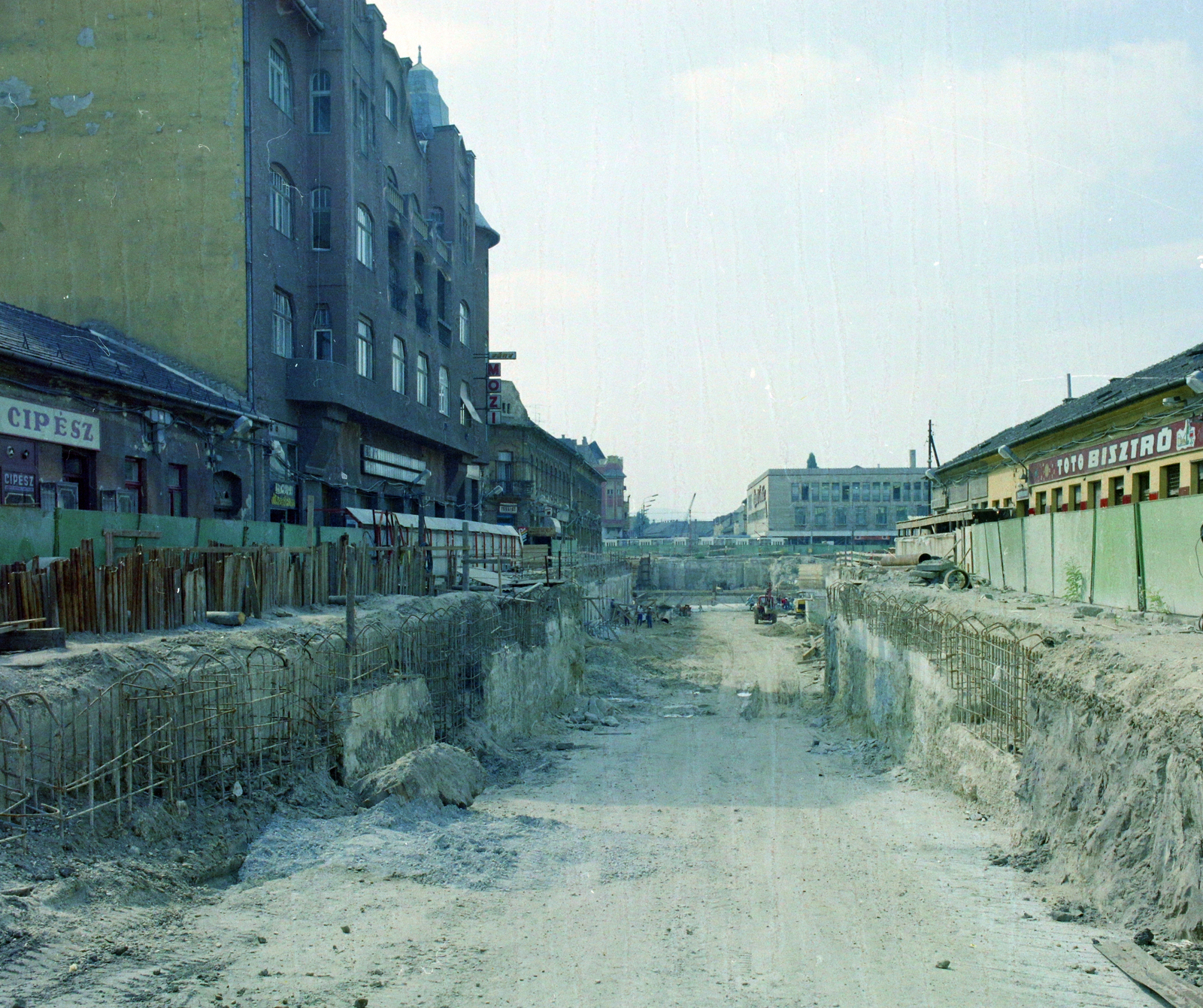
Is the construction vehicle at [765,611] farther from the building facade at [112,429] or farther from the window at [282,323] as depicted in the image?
the building facade at [112,429]

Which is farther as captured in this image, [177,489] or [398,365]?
[398,365]

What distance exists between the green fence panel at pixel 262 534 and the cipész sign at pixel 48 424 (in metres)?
4.01

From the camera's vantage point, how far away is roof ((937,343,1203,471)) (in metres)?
21.7

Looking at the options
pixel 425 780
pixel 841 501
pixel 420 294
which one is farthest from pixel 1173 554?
pixel 841 501

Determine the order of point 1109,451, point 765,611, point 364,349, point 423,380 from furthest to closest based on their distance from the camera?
point 765,611
point 423,380
point 364,349
point 1109,451

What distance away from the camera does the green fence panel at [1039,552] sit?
1788 centimetres

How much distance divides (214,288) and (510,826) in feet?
61.0

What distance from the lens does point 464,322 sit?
138 ft

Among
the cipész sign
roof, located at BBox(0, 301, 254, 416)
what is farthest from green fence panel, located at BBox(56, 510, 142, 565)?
roof, located at BBox(0, 301, 254, 416)

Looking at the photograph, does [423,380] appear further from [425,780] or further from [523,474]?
[425,780]

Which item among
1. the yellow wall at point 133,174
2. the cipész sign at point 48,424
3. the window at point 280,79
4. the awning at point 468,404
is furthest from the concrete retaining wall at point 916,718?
the window at point 280,79

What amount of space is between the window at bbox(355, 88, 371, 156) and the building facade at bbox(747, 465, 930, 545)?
70.7 meters

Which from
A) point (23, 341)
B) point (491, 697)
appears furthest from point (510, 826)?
point (23, 341)

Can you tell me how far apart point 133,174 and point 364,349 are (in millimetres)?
A: 8108
